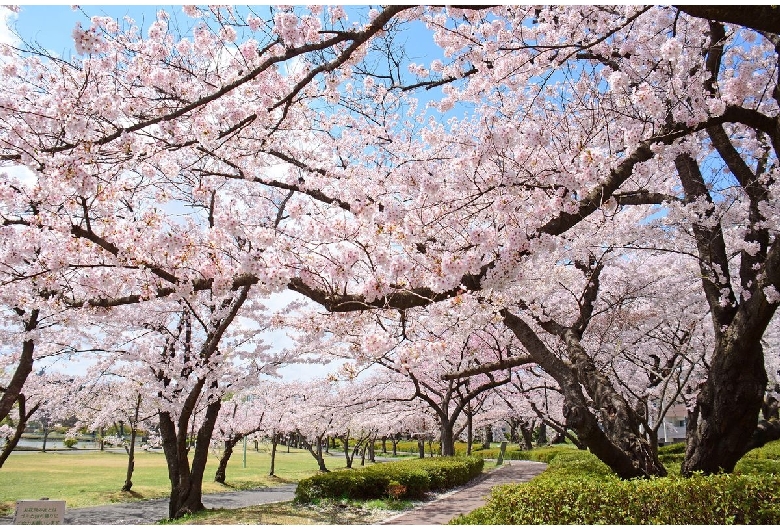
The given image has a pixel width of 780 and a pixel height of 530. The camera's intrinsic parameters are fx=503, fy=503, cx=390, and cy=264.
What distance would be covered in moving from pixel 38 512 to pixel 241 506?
30.2 ft

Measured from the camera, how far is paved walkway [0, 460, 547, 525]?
33.1ft

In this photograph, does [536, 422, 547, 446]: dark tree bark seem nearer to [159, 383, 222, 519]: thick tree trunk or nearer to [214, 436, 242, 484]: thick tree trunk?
[214, 436, 242, 484]: thick tree trunk

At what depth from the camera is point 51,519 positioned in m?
6.14

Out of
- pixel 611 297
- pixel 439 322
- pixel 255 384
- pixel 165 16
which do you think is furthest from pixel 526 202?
pixel 255 384

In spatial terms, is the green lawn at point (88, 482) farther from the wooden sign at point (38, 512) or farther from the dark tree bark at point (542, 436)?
the dark tree bark at point (542, 436)

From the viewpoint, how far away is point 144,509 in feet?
46.0

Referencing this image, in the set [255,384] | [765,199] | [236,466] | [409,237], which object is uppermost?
[765,199]

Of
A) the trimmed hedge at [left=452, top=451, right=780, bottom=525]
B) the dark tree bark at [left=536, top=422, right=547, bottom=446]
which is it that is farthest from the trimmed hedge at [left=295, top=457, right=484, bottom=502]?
the dark tree bark at [left=536, top=422, right=547, bottom=446]

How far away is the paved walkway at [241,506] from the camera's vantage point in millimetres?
10094

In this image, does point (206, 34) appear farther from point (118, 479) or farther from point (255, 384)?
point (118, 479)

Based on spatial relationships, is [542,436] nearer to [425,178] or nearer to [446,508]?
[446,508]

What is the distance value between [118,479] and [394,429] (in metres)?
16.0

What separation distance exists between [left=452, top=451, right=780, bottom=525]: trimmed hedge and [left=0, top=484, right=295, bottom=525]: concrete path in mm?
10227

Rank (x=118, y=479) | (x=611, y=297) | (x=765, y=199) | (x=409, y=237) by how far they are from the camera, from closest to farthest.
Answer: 1. (x=409, y=237)
2. (x=765, y=199)
3. (x=611, y=297)
4. (x=118, y=479)
